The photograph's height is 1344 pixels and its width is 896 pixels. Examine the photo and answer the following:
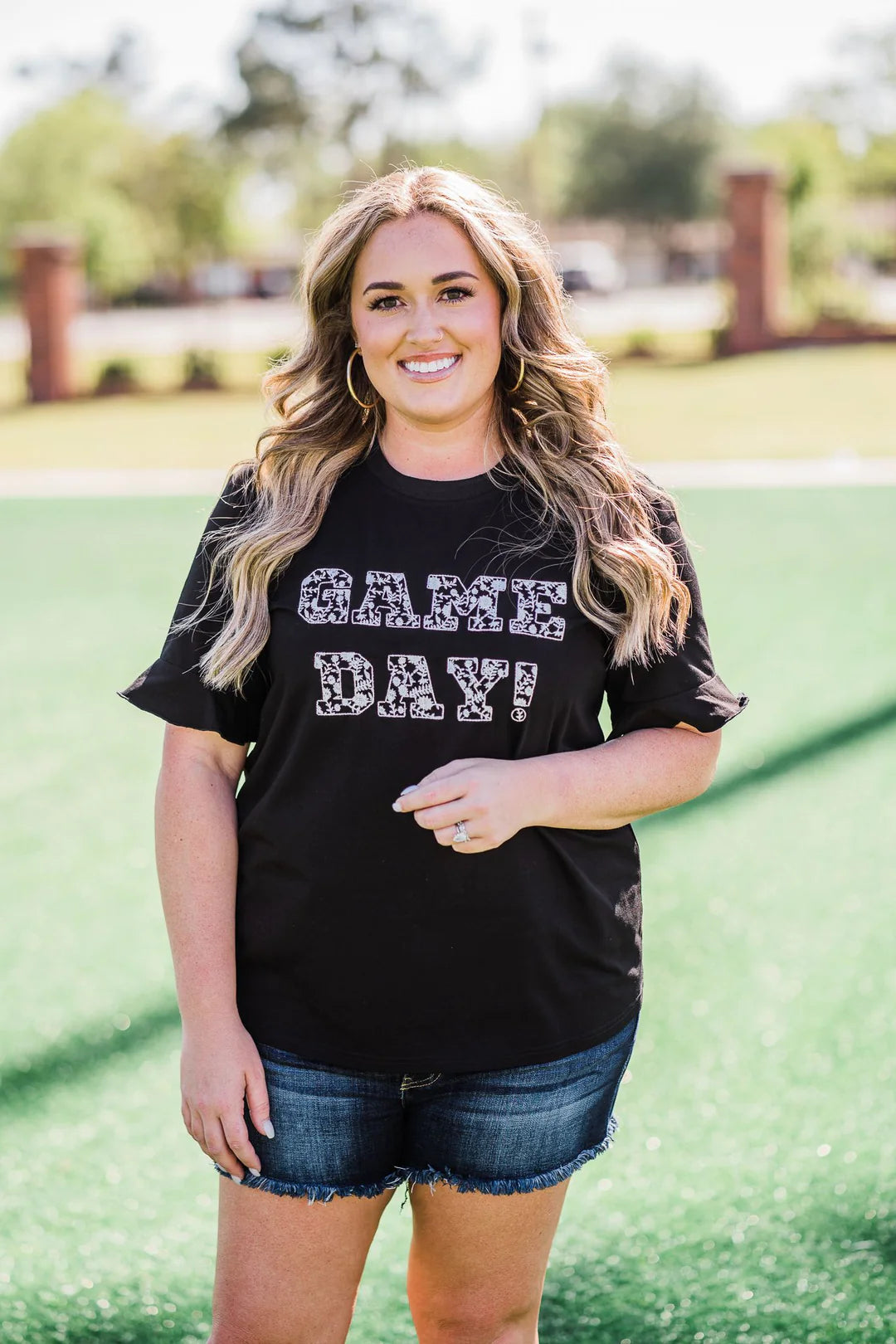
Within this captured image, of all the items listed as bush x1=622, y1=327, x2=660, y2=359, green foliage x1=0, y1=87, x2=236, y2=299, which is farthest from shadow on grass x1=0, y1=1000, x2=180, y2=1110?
green foliage x1=0, y1=87, x2=236, y2=299

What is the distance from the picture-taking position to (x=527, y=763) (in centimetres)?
198

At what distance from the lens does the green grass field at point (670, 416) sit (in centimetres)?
1599

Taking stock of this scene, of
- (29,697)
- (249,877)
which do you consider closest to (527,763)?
(249,877)

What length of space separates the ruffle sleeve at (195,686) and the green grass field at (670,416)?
13268mm

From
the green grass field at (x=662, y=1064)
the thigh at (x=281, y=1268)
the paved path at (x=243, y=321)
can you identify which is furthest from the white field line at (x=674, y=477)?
the thigh at (x=281, y=1268)

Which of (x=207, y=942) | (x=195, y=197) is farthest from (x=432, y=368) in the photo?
(x=195, y=197)

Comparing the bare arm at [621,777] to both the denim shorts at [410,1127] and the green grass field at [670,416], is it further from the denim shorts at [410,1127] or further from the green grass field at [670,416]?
the green grass field at [670,416]

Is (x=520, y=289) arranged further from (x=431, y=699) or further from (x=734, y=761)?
(x=734, y=761)

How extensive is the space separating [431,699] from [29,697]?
587 centimetres

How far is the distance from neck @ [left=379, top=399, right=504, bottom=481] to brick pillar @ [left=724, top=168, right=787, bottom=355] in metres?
20.8

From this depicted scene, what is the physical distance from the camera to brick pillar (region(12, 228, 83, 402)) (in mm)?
22234

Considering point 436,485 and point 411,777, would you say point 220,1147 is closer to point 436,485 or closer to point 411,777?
point 411,777

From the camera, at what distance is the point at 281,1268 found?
2.02 metres

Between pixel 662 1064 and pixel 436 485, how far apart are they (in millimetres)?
2292
